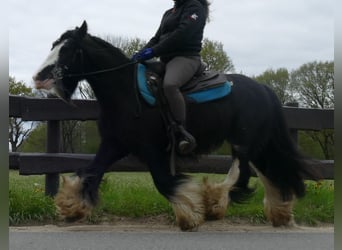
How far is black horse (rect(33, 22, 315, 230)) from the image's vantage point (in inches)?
229

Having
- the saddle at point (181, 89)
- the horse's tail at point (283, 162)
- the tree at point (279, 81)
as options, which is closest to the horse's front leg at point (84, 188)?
the saddle at point (181, 89)

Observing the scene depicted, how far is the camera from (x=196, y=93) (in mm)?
6172

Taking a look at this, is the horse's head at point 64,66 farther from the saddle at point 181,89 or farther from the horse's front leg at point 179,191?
the horse's front leg at point 179,191

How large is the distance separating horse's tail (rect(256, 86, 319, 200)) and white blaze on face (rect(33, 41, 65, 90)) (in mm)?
2735

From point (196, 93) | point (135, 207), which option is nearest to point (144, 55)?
point (196, 93)

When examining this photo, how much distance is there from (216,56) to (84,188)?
1210 inches

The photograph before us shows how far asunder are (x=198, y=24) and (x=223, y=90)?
2.72ft

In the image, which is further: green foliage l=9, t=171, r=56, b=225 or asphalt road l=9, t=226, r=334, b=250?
green foliage l=9, t=171, r=56, b=225

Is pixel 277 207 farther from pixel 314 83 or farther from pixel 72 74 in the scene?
pixel 314 83

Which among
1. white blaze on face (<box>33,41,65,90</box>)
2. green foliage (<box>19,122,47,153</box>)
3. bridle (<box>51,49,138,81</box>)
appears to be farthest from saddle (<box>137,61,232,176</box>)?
green foliage (<box>19,122,47,153</box>)

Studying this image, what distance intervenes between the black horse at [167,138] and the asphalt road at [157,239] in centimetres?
31

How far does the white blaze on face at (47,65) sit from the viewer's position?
18.6ft

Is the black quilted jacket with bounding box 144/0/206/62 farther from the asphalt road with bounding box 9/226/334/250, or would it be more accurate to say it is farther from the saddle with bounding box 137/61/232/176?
the asphalt road with bounding box 9/226/334/250

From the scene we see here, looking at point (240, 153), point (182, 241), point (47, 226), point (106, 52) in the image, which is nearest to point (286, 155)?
point (240, 153)
